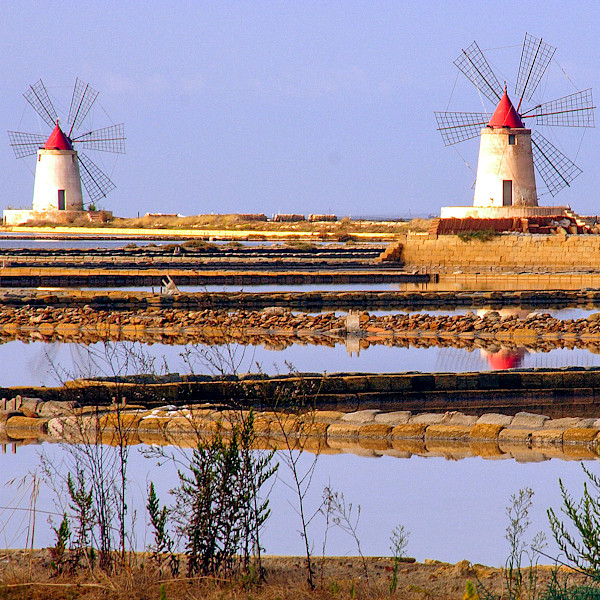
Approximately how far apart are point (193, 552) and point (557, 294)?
1573 cm

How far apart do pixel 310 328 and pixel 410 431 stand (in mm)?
7572

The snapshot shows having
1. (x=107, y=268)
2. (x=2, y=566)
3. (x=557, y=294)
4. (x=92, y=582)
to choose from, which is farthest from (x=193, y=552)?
(x=107, y=268)

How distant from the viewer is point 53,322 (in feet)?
52.5

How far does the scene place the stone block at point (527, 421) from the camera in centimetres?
802

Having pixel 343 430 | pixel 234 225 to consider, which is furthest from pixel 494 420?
pixel 234 225

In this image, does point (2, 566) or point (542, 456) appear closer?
point (2, 566)

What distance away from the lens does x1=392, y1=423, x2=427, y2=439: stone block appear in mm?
7892

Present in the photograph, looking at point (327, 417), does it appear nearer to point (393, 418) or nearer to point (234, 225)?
point (393, 418)

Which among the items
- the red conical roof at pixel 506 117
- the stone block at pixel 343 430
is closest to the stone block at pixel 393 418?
the stone block at pixel 343 430

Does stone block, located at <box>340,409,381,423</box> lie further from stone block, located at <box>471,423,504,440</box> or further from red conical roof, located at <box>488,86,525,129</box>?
red conical roof, located at <box>488,86,525,129</box>

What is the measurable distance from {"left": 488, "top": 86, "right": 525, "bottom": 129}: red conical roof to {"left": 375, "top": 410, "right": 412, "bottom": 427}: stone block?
2334 centimetres

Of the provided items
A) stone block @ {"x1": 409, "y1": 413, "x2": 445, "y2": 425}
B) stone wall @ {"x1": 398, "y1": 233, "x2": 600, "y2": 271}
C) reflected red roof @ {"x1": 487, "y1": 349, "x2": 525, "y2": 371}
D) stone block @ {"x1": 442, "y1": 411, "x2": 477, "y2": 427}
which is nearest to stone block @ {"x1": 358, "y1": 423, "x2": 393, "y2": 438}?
stone block @ {"x1": 409, "y1": 413, "x2": 445, "y2": 425}

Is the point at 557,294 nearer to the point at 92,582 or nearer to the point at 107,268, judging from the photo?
the point at 107,268

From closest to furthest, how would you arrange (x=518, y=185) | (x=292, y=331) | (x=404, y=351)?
(x=404, y=351) → (x=292, y=331) → (x=518, y=185)
